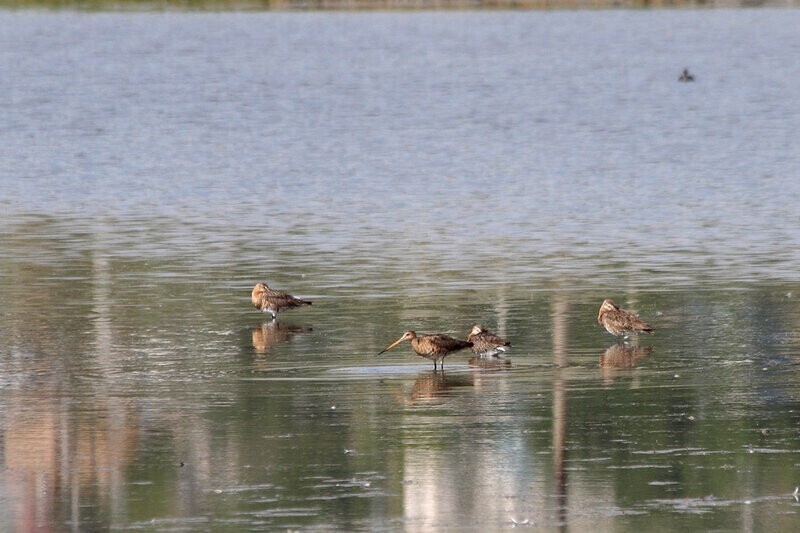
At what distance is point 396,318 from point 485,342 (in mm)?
2855

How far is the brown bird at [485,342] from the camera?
18.3 metres

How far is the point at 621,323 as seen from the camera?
19141mm

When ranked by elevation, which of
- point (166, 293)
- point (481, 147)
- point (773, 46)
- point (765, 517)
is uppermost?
point (773, 46)

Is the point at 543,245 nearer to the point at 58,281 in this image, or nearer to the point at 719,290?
the point at 719,290

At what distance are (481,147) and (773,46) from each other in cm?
5604

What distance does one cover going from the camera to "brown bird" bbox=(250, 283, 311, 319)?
69.3 ft

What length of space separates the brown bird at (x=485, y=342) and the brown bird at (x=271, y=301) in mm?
3410

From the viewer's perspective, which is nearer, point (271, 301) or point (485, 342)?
point (485, 342)

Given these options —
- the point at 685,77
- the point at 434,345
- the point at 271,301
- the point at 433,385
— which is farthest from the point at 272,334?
the point at 685,77

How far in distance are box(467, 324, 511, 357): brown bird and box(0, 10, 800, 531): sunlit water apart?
16cm

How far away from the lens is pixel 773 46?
324ft

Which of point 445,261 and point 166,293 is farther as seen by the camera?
point 445,261

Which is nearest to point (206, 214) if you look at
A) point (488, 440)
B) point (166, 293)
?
point (166, 293)

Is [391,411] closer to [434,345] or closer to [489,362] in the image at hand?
[434,345]
